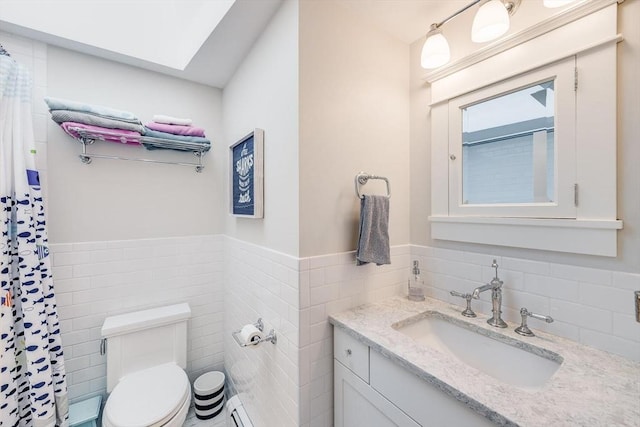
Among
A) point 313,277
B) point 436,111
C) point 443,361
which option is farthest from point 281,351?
point 436,111

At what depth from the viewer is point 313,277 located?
112cm

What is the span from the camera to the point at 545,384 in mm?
A: 783

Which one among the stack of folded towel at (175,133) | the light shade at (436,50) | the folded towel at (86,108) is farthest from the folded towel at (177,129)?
the light shade at (436,50)

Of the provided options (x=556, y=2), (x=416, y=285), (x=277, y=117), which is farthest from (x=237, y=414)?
(x=556, y=2)

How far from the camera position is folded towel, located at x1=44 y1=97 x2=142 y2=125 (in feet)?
4.62

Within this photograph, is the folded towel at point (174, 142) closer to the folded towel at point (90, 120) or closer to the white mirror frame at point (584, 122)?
the folded towel at point (90, 120)

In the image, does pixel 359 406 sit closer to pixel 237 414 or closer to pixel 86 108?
pixel 237 414

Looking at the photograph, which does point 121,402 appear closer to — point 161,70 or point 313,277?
point 313,277

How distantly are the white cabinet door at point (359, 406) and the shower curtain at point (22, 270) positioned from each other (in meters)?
1.54

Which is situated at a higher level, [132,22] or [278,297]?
[132,22]

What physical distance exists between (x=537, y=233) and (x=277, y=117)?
1.23 meters

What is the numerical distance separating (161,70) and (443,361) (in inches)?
92.6

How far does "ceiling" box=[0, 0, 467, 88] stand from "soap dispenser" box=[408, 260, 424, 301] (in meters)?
1.27

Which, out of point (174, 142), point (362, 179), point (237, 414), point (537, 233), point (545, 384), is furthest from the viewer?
point (174, 142)
